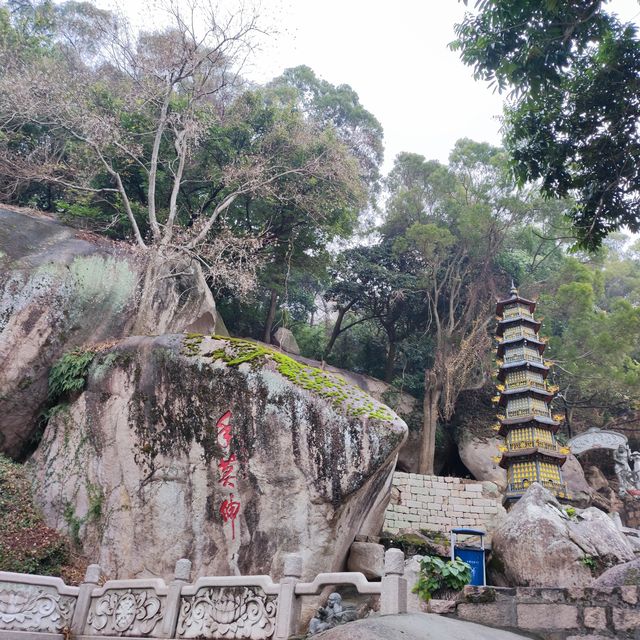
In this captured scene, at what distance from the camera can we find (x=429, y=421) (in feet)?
63.1

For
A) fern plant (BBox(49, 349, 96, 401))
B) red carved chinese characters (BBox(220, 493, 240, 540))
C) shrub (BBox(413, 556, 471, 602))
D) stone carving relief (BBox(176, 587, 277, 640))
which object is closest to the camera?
stone carving relief (BBox(176, 587, 277, 640))

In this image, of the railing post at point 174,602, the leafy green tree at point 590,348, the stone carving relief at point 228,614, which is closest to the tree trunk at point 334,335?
the leafy green tree at point 590,348

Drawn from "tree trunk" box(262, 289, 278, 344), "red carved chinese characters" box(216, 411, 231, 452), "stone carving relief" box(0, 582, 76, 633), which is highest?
"tree trunk" box(262, 289, 278, 344)

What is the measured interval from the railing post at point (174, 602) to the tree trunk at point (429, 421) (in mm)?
13010

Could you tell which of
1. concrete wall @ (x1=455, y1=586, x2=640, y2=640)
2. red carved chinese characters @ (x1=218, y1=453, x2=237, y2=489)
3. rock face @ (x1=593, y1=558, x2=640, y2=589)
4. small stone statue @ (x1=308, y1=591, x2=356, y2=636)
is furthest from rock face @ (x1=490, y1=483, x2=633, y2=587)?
red carved chinese characters @ (x1=218, y1=453, x2=237, y2=489)

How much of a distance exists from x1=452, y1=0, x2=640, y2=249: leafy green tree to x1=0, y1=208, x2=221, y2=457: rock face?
25.6 feet

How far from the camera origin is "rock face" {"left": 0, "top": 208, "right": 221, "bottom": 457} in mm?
10461

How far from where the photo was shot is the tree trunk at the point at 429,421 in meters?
18.5

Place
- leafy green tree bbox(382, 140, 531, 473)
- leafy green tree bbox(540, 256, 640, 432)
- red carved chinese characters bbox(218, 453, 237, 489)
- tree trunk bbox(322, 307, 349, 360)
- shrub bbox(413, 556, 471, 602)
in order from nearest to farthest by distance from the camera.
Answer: shrub bbox(413, 556, 471, 602) → red carved chinese characters bbox(218, 453, 237, 489) → leafy green tree bbox(382, 140, 531, 473) → leafy green tree bbox(540, 256, 640, 432) → tree trunk bbox(322, 307, 349, 360)

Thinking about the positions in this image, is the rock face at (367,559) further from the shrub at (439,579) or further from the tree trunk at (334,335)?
the tree trunk at (334,335)

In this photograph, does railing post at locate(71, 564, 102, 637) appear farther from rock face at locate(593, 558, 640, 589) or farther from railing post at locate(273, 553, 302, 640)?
rock face at locate(593, 558, 640, 589)

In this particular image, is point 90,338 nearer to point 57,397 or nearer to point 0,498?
point 57,397

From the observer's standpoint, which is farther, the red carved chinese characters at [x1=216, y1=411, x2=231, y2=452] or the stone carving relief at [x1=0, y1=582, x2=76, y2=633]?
the red carved chinese characters at [x1=216, y1=411, x2=231, y2=452]

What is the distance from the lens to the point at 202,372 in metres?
9.30
